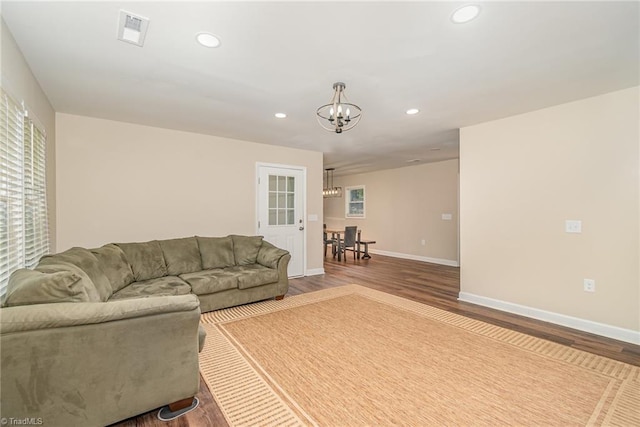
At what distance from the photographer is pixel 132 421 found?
176 centimetres

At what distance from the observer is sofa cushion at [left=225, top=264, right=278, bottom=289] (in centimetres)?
379

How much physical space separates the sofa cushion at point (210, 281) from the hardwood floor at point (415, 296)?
3.45ft

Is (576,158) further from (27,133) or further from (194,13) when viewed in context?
(27,133)

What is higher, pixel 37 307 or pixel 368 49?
pixel 368 49

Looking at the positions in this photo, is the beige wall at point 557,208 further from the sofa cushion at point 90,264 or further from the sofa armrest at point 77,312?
the sofa cushion at point 90,264

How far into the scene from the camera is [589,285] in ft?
10.2

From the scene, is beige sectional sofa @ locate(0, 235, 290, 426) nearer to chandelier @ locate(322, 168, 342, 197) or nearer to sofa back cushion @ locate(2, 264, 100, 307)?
sofa back cushion @ locate(2, 264, 100, 307)

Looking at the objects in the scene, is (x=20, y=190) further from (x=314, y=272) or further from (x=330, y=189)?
(x=330, y=189)

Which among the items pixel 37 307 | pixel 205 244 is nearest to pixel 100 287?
pixel 37 307

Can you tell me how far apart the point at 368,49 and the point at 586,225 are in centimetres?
309

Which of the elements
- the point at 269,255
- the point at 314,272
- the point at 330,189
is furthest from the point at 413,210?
the point at 269,255

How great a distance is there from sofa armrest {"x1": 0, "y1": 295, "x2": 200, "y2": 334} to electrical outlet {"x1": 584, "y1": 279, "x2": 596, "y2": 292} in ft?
13.0

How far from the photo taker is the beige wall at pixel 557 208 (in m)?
2.91

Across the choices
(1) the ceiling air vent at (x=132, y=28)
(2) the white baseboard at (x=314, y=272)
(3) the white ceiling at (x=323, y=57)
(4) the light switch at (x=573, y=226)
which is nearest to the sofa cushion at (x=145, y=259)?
(3) the white ceiling at (x=323, y=57)
